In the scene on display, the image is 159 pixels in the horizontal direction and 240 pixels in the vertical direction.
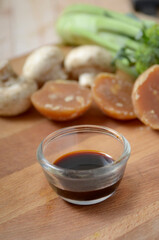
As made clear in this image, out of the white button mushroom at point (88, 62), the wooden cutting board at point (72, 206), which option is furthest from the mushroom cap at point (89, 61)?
the wooden cutting board at point (72, 206)

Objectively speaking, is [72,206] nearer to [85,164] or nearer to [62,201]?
[62,201]

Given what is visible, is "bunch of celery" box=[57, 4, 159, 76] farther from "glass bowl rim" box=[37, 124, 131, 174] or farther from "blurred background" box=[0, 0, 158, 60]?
"glass bowl rim" box=[37, 124, 131, 174]

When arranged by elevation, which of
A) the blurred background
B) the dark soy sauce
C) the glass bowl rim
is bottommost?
the blurred background

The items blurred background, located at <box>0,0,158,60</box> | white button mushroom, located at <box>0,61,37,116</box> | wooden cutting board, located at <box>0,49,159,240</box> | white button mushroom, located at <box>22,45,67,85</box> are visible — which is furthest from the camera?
blurred background, located at <box>0,0,158,60</box>

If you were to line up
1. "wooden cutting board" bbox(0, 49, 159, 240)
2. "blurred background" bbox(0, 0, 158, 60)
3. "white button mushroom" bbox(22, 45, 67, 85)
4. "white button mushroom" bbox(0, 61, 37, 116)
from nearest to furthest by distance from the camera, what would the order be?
"wooden cutting board" bbox(0, 49, 159, 240), "white button mushroom" bbox(0, 61, 37, 116), "white button mushroom" bbox(22, 45, 67, 85), "blurred background" bbox(0, 0, 158, 60)

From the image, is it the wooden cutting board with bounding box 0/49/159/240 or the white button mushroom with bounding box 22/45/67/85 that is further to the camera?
the white button mushroom with bounding box 22/45/67/85

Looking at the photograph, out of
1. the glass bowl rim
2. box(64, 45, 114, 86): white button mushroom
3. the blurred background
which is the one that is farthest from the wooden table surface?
the blurred background

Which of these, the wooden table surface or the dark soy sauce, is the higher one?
the dark soy sauce

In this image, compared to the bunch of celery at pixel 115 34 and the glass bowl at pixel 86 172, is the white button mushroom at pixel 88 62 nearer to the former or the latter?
the bunch of celery at pixel 115 34
